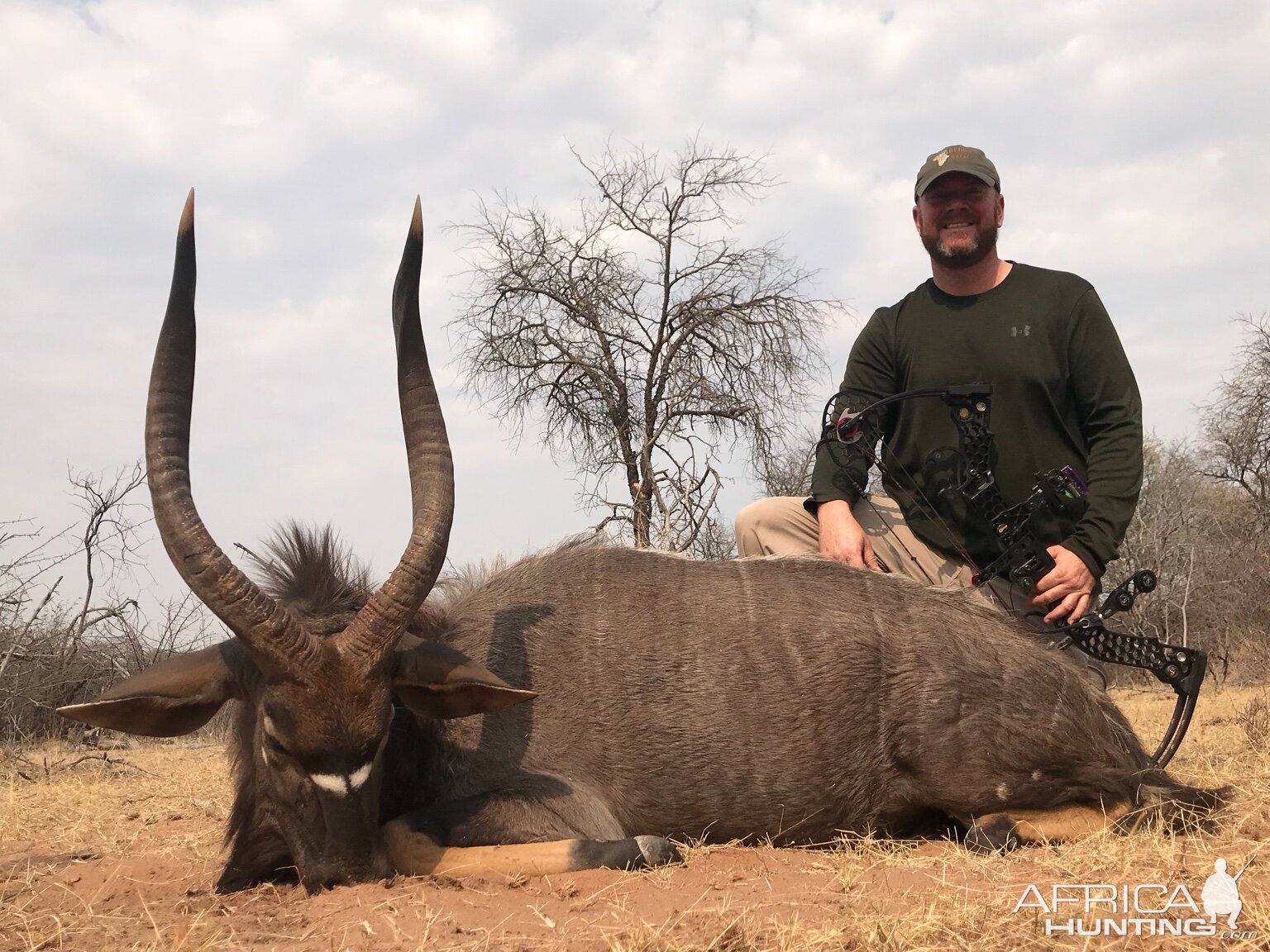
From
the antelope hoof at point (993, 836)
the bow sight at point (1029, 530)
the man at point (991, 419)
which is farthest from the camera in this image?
the man at point (991, 419)

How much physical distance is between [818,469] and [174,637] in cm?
911

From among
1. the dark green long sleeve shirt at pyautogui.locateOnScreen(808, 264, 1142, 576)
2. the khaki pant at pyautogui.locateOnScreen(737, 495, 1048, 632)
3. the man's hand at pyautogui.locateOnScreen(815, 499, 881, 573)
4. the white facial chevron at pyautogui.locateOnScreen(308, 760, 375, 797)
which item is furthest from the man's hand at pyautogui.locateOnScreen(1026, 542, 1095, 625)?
the white facial chevron at pyautogui.locateOnScreen(308, 760, 375, 797)

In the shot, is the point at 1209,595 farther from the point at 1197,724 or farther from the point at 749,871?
the point at 749,871

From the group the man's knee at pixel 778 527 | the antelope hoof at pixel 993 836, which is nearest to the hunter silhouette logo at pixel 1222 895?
the antelope hoof at pixel 993 836

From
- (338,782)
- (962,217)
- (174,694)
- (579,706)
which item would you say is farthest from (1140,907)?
(962,217)

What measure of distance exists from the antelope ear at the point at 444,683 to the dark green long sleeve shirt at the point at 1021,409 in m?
2.15

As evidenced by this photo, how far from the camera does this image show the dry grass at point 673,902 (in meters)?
2.82

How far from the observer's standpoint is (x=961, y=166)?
17.9 ft

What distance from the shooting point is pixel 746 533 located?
18.4ft

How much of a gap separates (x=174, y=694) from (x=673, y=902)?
1.98 meters

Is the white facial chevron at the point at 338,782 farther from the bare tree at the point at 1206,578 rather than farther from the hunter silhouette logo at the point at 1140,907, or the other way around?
the bare tree at the point at 1206,578

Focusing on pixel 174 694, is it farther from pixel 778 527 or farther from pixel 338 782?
pixel 778 527

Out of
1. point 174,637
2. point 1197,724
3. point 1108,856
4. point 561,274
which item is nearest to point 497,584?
point 1108,856

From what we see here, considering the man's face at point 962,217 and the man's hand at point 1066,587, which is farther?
the man's face at point 962,217
